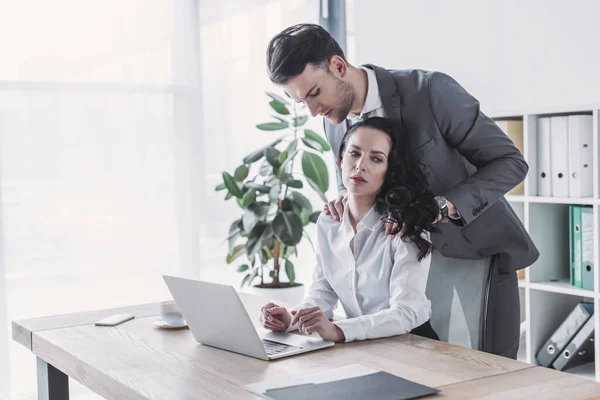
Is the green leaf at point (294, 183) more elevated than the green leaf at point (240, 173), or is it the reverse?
the green leaf at point (240, 173)

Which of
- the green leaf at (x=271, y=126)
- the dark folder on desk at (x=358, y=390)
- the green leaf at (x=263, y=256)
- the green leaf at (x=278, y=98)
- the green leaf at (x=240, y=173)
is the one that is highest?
the green leaf at (x=278, y=98)

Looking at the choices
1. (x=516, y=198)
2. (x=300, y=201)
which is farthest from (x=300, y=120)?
(x=516, y=198)

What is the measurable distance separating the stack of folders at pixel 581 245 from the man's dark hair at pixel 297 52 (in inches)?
51.8

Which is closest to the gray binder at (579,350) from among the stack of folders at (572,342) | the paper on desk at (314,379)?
the stack of folders at (572,342)

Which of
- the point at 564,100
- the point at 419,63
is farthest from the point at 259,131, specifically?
the point at 564,100

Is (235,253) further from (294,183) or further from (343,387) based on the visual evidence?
(343,387)

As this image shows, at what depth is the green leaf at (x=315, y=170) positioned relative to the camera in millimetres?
3893

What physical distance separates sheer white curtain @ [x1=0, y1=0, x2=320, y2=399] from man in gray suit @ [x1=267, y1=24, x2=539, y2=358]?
6.00ft

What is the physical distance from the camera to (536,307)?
116 inches

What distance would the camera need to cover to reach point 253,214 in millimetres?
3719

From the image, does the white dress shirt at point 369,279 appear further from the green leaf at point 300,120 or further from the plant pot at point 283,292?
the green leaf at point 300,120

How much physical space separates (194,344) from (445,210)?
720 millimetres

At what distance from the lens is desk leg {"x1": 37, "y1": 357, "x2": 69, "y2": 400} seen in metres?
1.94

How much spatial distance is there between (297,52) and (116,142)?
6.35 ft
